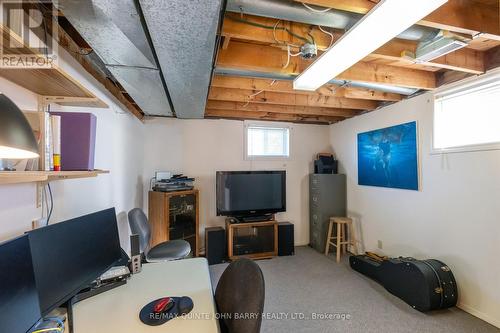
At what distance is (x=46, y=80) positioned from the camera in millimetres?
1002

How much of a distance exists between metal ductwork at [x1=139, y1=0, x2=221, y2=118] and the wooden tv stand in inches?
90.3

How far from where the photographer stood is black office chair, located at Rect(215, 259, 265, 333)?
3.14ft

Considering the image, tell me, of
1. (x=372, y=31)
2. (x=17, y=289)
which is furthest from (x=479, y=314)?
(x=17, y=289)

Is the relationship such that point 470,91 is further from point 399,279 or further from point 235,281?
point 235,281

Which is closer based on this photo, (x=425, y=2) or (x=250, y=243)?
(x=425, y=2)

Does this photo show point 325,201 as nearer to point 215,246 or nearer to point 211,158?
point 215,246

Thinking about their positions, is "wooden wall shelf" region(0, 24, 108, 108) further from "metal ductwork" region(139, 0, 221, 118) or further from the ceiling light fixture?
"metal ductwork" region(139, 0, 221, 118)

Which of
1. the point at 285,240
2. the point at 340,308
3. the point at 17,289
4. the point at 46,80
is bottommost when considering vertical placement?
the point at 340,308

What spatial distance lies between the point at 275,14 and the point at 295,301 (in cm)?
260

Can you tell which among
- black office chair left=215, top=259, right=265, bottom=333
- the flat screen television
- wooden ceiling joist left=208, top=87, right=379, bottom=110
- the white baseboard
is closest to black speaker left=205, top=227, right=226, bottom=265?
the flat screen television

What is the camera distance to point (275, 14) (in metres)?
1.27

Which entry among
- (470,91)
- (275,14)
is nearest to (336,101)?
(470,91)

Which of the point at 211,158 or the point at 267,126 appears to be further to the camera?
the point at 267,126
